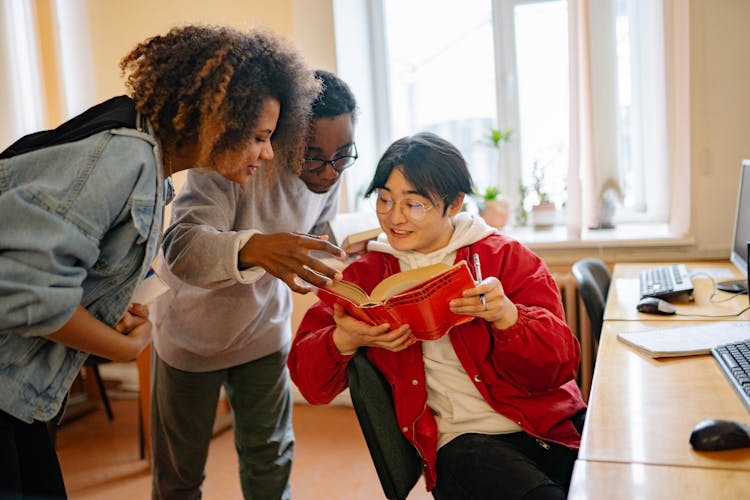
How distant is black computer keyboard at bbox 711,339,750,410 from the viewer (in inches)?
49.8

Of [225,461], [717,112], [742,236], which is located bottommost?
[225,461]

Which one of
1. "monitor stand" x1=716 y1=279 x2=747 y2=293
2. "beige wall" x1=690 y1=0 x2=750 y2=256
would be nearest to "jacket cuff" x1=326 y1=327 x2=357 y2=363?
"monitor stand" x1=716 y1=279 x2=747 y2=293

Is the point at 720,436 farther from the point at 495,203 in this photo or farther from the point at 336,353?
the point at 495,203

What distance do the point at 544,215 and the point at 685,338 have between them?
171 cm

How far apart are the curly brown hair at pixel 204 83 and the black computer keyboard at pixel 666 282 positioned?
1.39m

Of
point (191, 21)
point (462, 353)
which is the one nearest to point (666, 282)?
point (462, 353)

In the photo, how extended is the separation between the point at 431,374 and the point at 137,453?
202 cm

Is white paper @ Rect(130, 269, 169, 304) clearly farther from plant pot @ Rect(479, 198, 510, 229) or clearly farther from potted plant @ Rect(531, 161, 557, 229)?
potted plant @ Rect(531, 161, 557, 229)

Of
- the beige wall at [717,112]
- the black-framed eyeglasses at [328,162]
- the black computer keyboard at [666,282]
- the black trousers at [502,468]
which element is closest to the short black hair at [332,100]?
the black-framed eyeglasses at [328,162]

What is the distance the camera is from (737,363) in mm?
1390

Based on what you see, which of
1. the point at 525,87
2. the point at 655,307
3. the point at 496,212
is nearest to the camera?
the point at 655,307

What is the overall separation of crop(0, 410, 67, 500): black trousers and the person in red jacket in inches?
21.3

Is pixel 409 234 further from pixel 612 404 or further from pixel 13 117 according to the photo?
pixel 13 117

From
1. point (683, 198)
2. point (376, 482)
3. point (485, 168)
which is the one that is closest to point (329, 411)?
point (376, 482)
